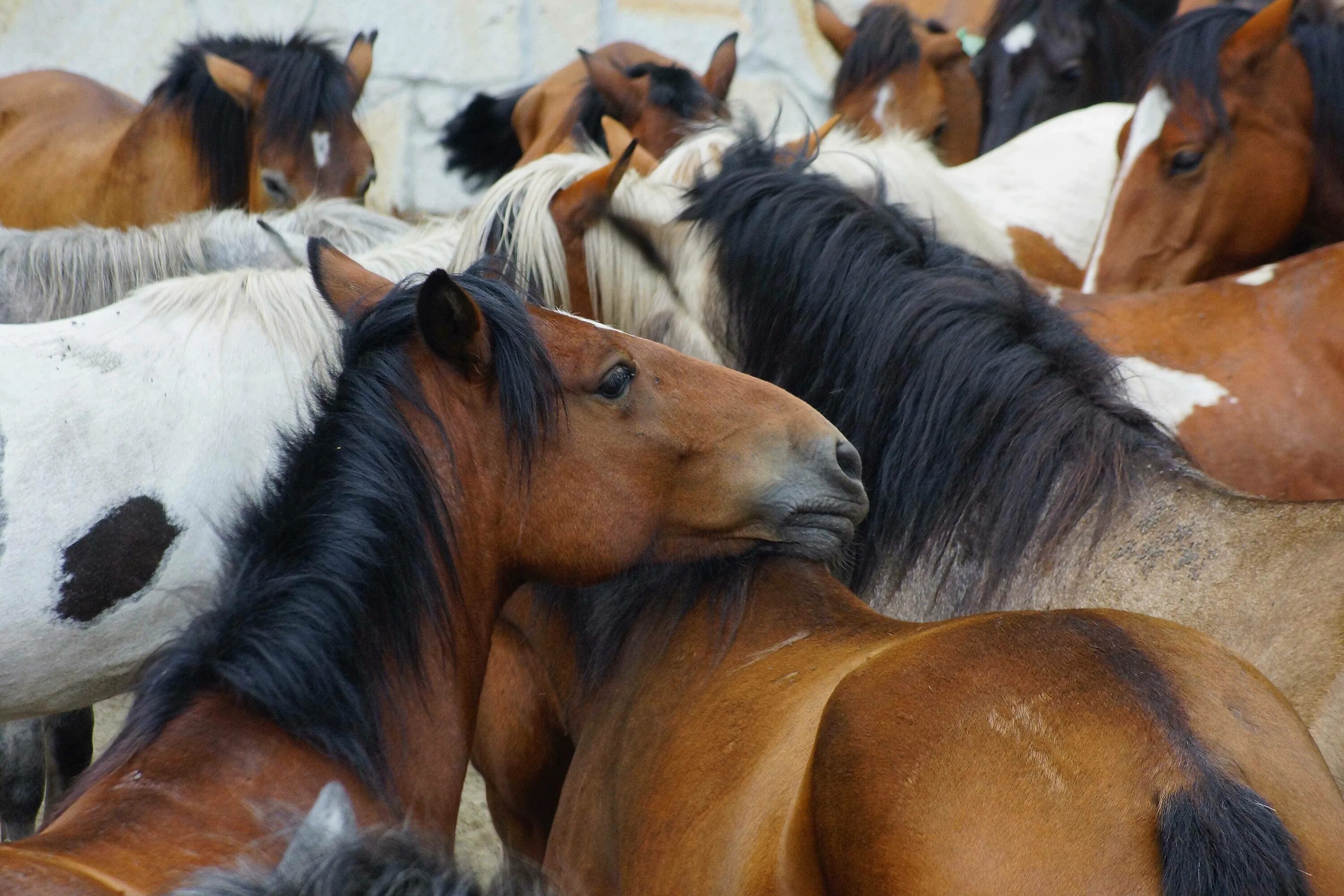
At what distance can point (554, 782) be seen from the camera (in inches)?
92.6

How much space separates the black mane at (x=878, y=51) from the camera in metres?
4.96

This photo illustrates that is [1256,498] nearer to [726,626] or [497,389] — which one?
[726,626]

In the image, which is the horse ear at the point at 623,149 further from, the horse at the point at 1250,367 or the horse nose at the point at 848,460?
the horse nose at the point at 848,460

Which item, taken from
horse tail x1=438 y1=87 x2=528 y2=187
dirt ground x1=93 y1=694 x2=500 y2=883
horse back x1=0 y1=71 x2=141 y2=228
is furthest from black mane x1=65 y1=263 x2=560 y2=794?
horse tail x1=438 y1=87 x2=528 y2=187

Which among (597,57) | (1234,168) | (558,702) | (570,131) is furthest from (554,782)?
(597,57)

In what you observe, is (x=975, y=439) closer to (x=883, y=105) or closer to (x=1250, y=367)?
(x=1250, y=367)

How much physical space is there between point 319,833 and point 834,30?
4.79m

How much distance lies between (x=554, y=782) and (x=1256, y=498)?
1318 mm

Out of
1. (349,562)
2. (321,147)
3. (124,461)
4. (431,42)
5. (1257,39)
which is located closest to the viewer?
(349,562)

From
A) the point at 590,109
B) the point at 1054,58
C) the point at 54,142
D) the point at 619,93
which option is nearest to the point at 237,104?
the point at 54,142

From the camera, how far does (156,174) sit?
488cm

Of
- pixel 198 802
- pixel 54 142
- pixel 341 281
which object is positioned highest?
pixel 341 281

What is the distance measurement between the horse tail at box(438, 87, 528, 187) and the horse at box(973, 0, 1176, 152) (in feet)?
7.08

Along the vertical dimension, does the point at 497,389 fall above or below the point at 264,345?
above
